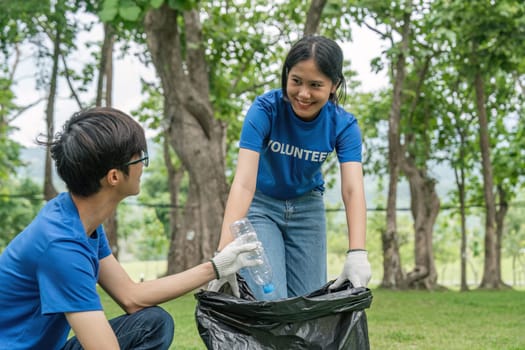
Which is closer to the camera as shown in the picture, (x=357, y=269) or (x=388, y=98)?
(x=357, y=269)

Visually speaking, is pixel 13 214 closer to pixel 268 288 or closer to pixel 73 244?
pixel 268 288

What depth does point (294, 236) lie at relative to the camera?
3105mm

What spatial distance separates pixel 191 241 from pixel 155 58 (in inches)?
172

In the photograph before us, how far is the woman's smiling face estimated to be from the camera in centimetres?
275

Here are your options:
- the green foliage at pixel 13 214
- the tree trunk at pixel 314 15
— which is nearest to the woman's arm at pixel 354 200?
the tree trunk at pixel 314 15

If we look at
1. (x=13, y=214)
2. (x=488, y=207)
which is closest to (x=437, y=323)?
(x=488, y=207)

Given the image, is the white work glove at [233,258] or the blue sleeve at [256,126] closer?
the white work glove at [233,258]

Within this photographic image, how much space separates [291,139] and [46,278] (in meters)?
1.24

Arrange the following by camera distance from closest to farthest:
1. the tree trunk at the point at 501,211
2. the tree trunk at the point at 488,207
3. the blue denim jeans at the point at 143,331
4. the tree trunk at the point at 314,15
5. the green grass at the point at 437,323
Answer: the blue denim jeans at the point at 143,331 < the green grass at the point at 437,323 < the tree trunk at the point at 314,15 < the tree trunk at the point at 488,207 < the tree trunk at the point at 501,211

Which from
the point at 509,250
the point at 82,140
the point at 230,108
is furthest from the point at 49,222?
the point at 509,250

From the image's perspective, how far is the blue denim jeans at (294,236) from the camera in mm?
3005

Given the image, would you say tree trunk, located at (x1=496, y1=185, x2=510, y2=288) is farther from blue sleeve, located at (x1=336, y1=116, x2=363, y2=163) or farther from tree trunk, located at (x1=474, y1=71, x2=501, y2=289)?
blue sleeve, located at (x1=336, y1=116, x2=363, y2=163)

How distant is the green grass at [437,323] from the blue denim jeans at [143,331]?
203 centimetres

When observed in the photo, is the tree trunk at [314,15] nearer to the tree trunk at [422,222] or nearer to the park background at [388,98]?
the park background at [388,98]
